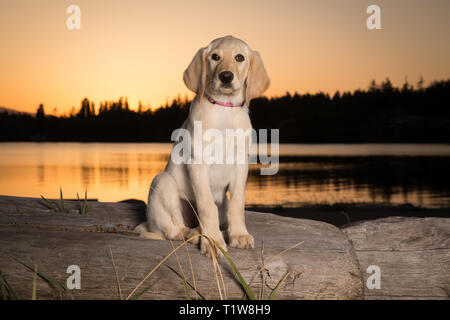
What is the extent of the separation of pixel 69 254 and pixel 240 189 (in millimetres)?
1739

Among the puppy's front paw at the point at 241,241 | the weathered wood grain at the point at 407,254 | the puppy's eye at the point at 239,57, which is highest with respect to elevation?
the puppy's eye at the point at 239,57

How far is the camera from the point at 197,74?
14.1ft

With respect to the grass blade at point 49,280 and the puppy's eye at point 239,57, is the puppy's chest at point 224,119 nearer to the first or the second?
the puppy's eye at point 239,57

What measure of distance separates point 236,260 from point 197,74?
186 centimetres

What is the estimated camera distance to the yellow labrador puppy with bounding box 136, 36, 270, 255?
4121 millimetres

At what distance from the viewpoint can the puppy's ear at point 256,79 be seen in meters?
4.36

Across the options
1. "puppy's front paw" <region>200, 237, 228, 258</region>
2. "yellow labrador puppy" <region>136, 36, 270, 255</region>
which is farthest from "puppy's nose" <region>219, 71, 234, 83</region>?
"puppy's front paw" <region>200, 237, 228, 258</region>

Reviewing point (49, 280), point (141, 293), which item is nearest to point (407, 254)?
point (141, 293)

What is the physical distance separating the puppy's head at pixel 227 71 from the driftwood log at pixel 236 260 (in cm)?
155

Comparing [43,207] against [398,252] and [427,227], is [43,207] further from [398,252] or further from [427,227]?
[427,227]

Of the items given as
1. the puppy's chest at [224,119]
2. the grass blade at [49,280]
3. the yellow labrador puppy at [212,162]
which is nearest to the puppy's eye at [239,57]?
the yellow labrador puppy at [212,162]

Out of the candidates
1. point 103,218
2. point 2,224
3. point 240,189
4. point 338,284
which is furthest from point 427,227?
point 2,224

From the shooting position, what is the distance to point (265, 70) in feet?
14.5

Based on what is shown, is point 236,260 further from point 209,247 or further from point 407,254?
point 407,254
